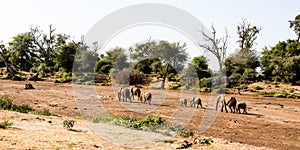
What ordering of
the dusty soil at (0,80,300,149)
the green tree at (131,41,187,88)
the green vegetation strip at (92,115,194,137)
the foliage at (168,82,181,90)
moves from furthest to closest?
the green tree at (131,41,187,88)
the foliage at (168,82,181,90)
the green vegetation strip at (92,115,194,137)
the dusty soil at (0,80,300,149)

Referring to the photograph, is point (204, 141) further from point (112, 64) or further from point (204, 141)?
point (112, 64)

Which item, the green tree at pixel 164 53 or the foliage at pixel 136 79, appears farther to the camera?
the green tree at pixel 164 53

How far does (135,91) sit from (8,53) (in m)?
55.0

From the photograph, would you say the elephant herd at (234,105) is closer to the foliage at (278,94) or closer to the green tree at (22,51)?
the foliage at (278,94)

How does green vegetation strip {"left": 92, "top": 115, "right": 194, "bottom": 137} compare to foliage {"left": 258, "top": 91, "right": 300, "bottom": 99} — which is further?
foliage {"left": 258, "top": 91, "right": 300, "bottom": 99}

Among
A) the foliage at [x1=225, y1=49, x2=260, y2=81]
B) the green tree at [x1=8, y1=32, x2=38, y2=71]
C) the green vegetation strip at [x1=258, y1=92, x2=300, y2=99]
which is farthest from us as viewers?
the green tree at [x1=8, y1=32, x2=38, y2=71]

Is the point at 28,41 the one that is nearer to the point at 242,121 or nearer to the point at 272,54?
the point at 272,54

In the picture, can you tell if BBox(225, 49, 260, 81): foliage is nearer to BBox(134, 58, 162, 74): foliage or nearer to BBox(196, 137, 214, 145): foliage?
BBox(134, 58, 162, 74): foliage

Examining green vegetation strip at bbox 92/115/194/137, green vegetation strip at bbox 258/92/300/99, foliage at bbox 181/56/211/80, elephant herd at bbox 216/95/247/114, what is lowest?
green vegetation strip at bbox 92/115/194/137

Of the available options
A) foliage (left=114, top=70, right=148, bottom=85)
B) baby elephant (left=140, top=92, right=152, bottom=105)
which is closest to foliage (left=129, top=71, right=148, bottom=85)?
foliage (left=114, top=70, right=148, bottom=85)

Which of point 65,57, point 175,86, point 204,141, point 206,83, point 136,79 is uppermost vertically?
point 65,57

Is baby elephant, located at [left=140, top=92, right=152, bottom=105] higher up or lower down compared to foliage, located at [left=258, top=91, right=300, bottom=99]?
lower down

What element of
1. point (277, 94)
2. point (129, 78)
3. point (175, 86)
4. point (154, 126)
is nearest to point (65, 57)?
point (129, 78)

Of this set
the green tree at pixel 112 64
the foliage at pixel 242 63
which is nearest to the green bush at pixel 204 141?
the foliage at pixel 242 63
